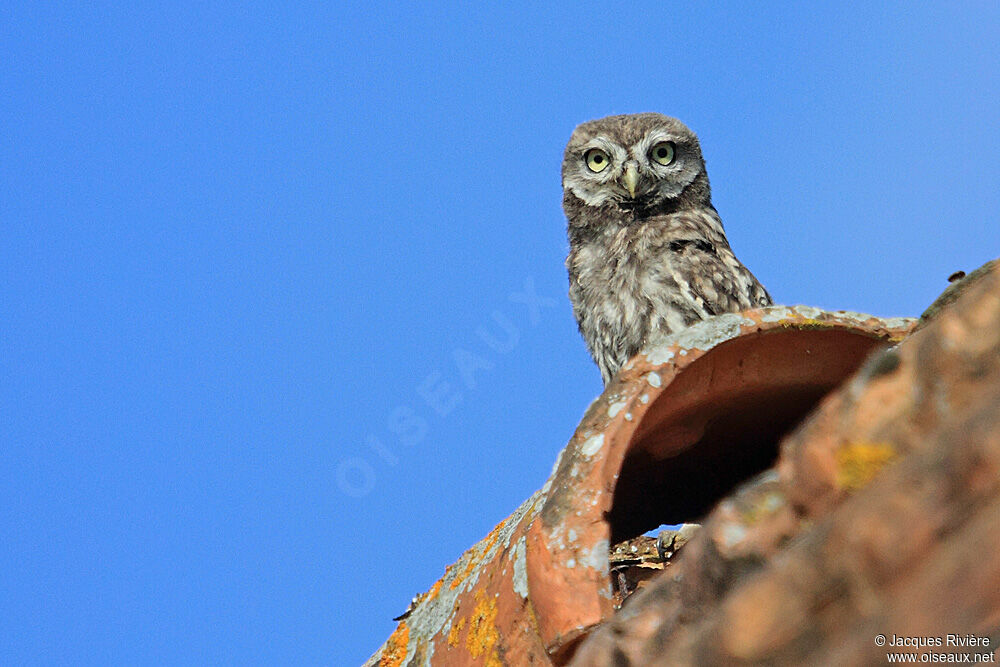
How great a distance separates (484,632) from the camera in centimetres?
302

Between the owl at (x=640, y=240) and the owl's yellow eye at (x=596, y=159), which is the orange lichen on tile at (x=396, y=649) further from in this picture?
the owl's yellow eye at (x=596, y=159)

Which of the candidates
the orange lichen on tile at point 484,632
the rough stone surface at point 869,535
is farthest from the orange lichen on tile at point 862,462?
the orange lichen on tile at point 484,632

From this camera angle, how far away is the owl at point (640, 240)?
5531mm

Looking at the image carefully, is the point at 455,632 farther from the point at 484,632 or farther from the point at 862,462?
the point at 862,462

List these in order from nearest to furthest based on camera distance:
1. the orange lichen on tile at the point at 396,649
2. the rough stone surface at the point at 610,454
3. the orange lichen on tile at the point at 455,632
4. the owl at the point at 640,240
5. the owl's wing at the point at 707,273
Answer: the rough stone surface at the point at 610,454
the orange lichen on tile at the point at 455,632
the orange lichen on tile at the point at 396,649
the owl's wing at the point at 707,273
the owl at the point at 640,240

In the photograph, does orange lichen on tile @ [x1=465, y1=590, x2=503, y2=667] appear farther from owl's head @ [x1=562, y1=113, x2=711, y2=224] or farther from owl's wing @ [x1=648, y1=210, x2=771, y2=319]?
owl's head @ [x1=562, y1=113, x2=711, y2=224]

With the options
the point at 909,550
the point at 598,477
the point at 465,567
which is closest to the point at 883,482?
the point at 909,550

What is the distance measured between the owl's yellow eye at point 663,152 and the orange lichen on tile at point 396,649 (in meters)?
4.02

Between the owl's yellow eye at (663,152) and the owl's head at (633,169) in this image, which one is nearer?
the owl's head at (633,169)

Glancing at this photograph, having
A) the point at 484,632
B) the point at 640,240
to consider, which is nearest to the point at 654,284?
the point at 640,240

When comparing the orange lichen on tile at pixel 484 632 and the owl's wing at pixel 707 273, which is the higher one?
→ the owl's wing at pixel 707 273

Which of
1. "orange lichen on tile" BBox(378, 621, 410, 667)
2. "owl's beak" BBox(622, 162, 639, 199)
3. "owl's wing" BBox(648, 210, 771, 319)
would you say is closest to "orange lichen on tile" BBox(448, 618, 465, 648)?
"orange lichen on tile" BBox(378, 621, 410, 667)

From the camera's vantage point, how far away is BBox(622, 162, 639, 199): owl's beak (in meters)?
6.55

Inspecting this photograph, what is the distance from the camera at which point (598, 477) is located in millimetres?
2895
